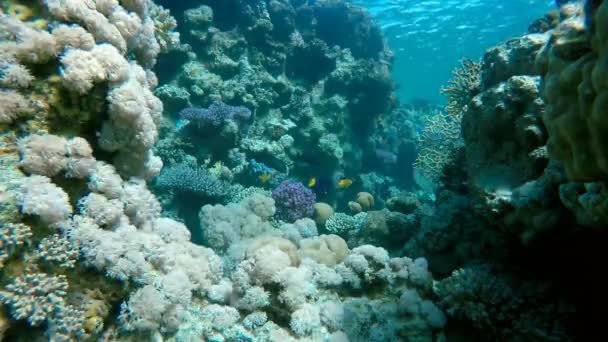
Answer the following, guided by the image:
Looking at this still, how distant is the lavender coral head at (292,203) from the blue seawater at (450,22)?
43.0 ft

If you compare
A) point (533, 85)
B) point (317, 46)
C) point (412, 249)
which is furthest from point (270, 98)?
point (533, 85)

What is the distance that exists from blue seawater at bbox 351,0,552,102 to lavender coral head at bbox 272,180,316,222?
13102 mm

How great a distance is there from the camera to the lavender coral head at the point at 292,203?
27.4ft

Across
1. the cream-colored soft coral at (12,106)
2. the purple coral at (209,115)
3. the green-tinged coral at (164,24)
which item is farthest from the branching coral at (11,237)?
the purple coral at (209,115)

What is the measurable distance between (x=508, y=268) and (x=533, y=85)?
2.22 m

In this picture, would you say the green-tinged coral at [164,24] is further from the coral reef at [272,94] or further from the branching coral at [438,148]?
the branching coral at [438,148]

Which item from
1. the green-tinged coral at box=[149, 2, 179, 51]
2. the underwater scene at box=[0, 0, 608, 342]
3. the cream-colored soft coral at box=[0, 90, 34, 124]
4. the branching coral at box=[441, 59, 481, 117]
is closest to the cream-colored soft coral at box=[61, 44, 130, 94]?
the underwater scene at box=[0, 0, 608, 342]

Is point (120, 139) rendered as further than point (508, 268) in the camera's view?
No

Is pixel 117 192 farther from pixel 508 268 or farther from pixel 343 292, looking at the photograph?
pixel 508 268

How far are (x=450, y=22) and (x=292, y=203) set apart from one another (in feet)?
92.4

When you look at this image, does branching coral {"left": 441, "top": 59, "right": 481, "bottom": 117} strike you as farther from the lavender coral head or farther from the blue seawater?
the blue seawater

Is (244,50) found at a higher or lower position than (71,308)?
higher

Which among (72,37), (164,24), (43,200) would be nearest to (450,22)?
(164,24)

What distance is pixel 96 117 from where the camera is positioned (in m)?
3.02
